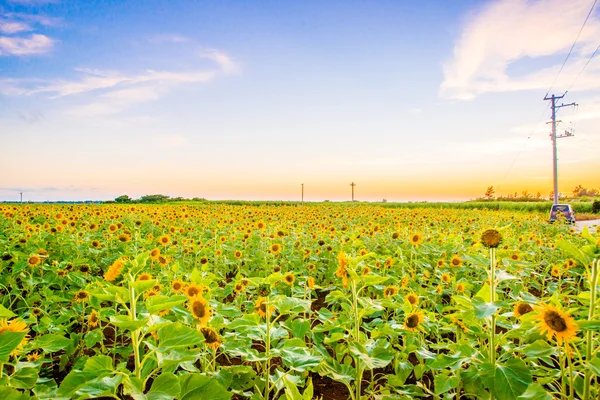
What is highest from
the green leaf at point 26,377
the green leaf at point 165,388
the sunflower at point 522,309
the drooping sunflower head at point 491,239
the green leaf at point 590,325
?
the drooping sunflower head at point 491,239

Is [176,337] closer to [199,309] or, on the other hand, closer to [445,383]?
[199,309]

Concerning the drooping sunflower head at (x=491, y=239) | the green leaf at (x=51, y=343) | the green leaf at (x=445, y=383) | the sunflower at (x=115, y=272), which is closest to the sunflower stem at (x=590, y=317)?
the drooping sunflower head at (x=491, y=239)

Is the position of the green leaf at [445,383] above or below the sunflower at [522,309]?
below

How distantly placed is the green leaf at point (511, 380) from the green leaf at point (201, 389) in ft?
3.80

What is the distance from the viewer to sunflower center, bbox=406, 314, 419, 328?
2299mm

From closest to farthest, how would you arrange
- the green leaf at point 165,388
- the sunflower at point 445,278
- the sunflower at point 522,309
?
1. the green leaf at point 165,388
2. the sunflower at point 522,309
3. the sunflower at point 445,278

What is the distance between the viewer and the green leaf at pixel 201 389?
1.54m

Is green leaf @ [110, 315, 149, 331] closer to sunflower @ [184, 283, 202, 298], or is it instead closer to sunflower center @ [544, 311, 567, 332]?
sunflower @ [184, 283, 202, 298]

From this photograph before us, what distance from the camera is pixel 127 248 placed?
5016 millimetres

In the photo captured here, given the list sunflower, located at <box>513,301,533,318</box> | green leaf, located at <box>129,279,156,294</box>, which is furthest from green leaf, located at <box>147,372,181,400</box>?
sunflower, located at <box>513,301,533,318</box>

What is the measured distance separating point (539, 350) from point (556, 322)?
198 mm

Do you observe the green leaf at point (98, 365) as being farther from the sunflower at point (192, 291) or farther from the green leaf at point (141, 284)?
the sunflower at point (192, 291)

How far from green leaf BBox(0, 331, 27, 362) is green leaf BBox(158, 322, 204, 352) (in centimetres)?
46

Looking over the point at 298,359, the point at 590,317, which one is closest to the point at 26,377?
the point at 298,359
